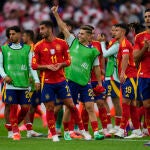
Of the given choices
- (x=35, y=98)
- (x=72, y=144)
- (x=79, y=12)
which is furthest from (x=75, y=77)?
(x=79, y=12)

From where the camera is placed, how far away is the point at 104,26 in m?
29.5

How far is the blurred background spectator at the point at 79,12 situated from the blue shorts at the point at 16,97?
39.7ft

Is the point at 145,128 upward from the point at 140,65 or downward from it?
downward

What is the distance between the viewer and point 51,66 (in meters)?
15.4

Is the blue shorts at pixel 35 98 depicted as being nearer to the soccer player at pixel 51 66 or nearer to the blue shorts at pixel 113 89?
the blue shorts at pixel 113 89

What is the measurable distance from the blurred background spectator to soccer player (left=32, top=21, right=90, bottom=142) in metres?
12.9

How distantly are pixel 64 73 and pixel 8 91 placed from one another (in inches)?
42.9

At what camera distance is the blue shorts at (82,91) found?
16125mm

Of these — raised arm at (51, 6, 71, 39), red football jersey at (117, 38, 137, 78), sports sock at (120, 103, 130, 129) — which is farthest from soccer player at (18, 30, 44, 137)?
sports sock at (120, 103, 130, 129)

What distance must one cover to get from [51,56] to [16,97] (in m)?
1.28

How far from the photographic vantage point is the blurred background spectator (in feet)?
94.8

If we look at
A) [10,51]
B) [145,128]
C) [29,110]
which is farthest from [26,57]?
[145,128]

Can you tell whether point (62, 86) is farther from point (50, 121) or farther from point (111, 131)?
point (111, 131)

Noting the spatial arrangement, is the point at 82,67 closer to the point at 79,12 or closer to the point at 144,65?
the point at 144,65
